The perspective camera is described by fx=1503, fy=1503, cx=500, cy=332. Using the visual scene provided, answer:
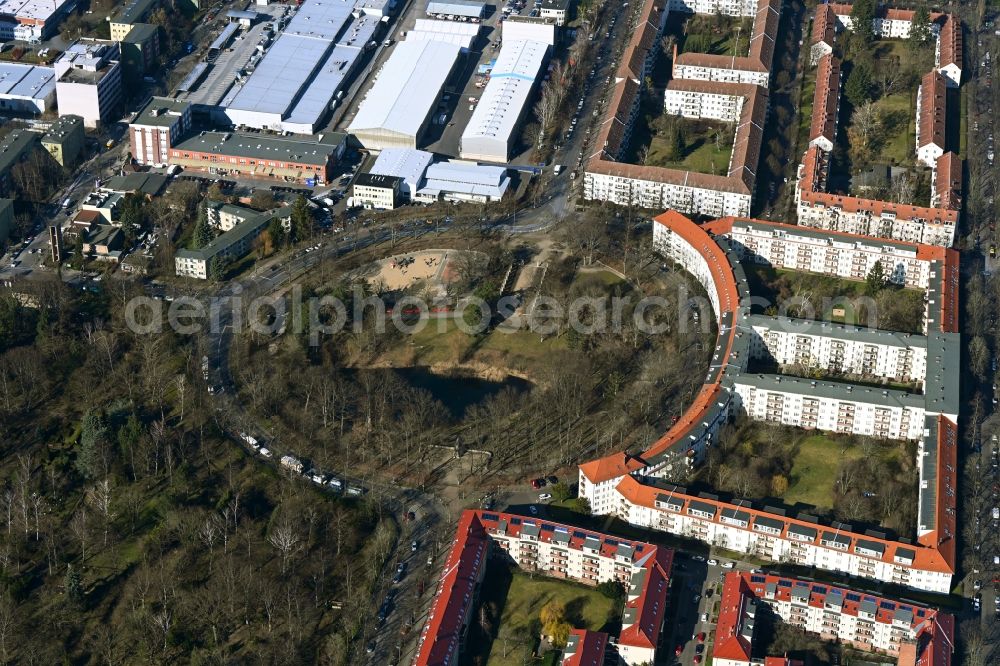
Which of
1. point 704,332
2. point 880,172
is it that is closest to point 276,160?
point 704,332

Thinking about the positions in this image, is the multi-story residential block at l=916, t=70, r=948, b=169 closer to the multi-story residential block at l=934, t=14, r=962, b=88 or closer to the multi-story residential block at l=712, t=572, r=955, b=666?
the multi-story residential block at l=934, t=14, r=962, b=88

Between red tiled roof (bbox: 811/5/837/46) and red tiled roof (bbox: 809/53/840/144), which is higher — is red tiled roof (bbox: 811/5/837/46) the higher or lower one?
the higher one

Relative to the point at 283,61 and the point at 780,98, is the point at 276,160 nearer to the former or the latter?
the point at 283,61

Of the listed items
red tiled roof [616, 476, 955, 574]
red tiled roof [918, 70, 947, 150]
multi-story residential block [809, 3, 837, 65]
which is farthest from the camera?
multi-story residential block [809, 3, 837, 65]

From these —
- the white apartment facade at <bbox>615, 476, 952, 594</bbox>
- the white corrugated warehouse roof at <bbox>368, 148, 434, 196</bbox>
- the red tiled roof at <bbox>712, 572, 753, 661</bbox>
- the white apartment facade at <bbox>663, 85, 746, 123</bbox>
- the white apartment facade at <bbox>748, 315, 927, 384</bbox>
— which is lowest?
the red tiled roof at <bbox>712, 572, 753, 661</bbox>

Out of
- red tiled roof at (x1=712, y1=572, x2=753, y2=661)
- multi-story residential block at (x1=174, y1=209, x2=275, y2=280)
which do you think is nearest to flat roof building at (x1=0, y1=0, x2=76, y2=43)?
multi-story residential block at (x1=174, y1=209, x2=275, y2=280)

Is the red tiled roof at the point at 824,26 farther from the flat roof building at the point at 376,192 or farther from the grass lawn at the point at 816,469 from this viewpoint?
the grass lawn at the point at 816,469

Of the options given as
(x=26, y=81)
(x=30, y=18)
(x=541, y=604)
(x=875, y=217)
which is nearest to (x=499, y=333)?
(x=541, y=604)
